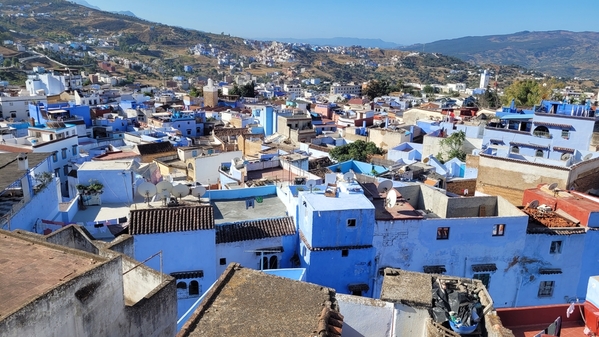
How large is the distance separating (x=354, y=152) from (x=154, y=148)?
1552 cm

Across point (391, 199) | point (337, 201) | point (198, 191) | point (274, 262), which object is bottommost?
point (274, 262)

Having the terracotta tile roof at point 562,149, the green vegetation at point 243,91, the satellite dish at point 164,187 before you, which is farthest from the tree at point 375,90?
the satellite dish at point 164,187

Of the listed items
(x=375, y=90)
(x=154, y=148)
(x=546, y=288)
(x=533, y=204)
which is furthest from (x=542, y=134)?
(x=375, y=90)

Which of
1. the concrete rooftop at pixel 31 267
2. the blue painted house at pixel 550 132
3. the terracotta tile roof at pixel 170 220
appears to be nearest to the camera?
the concrete rooftop at pixel 31 267

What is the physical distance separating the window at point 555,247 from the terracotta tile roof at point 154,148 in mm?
27637

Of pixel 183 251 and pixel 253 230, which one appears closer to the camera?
pixel 183 251

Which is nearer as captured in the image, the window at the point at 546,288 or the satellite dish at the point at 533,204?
the window at the point at 546,288

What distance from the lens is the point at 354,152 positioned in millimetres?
33469

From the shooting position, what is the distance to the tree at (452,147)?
108ft

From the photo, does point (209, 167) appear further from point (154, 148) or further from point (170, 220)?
point (170, 220)

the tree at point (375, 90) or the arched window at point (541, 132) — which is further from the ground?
the arched window at point (541, 132)

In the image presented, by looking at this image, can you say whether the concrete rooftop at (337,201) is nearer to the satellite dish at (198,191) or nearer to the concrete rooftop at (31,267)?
the satellite dish at (198,191)

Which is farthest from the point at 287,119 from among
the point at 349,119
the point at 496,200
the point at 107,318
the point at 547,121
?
the point at 107,318

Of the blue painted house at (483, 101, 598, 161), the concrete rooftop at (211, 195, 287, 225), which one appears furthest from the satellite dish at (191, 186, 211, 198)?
the blue painted house at (483, 101, 598, 161)
